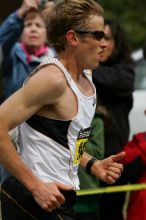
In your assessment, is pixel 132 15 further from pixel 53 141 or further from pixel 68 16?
pixel 53 141

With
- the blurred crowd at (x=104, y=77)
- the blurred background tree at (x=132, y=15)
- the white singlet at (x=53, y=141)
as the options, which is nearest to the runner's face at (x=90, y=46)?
the white singlet at (x=53, y=141)

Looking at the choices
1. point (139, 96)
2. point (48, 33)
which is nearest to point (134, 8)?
point (139, 96)

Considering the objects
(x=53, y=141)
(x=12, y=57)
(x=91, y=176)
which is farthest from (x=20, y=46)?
(x=53, y=141)

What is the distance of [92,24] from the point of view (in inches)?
154

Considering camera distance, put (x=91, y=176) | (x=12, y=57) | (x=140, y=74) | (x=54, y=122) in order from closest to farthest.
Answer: (x=54, y=122)
(x=91, y=176)
(x=12, y=57)
(x=140, y=74)

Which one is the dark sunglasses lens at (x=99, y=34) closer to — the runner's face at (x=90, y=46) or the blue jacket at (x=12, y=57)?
the runner's face at (x=90, y=46)

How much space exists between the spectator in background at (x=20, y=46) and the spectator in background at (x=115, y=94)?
1.64 feet

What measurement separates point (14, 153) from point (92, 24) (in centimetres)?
80

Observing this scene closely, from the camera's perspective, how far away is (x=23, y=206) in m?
3.83

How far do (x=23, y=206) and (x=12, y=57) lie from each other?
2577 mm

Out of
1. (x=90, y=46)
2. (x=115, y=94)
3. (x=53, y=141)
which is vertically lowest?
(x=115, y=94)

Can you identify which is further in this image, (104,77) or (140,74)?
(140,74)

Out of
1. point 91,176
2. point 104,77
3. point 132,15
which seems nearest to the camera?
point 91,176

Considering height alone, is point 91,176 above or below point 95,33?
below
